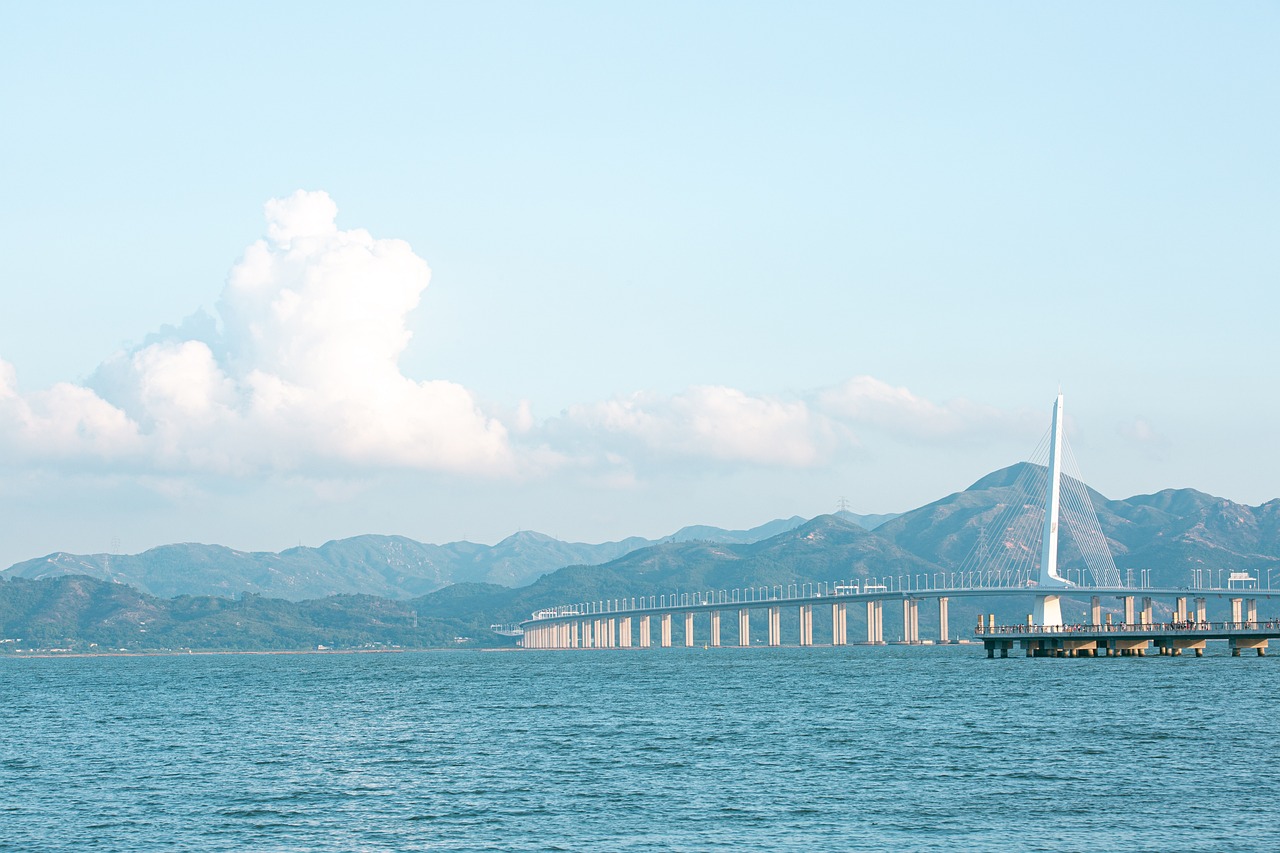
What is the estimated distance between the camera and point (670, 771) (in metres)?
57.9

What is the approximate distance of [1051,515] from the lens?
194500 millimetres

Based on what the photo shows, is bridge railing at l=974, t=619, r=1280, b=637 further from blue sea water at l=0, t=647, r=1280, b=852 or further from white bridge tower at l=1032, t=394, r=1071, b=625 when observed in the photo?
blue sea water at l=0, t=647, r=1280, b=852

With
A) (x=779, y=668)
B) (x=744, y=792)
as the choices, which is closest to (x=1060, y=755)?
(x=744, y=792)

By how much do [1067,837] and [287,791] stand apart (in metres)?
26.3

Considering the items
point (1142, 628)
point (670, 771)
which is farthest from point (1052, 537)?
point (670, 771)

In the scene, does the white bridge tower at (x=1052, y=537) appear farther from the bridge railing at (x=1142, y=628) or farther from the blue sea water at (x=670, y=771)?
the blue sea water at (x=670, y=771)

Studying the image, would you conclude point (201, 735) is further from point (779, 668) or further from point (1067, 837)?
point (779, 668)

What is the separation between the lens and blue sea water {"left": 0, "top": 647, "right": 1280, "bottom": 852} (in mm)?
44312

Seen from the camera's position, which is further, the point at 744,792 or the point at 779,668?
the point at 779,668

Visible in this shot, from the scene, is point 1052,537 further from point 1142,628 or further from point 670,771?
point 670,771

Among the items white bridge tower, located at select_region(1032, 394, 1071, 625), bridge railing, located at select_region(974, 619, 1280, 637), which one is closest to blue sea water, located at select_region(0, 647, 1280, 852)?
bridge railing, located at select_region(974, 619, 1280, 637)

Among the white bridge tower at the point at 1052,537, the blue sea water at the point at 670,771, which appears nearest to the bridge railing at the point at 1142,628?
the white bridge tower at the point at 1052,537

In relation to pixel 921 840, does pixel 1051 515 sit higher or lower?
higher

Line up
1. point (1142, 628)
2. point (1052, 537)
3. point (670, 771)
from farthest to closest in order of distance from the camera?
point (1052, 537)
point (1142, 628)
point (670, 771)
